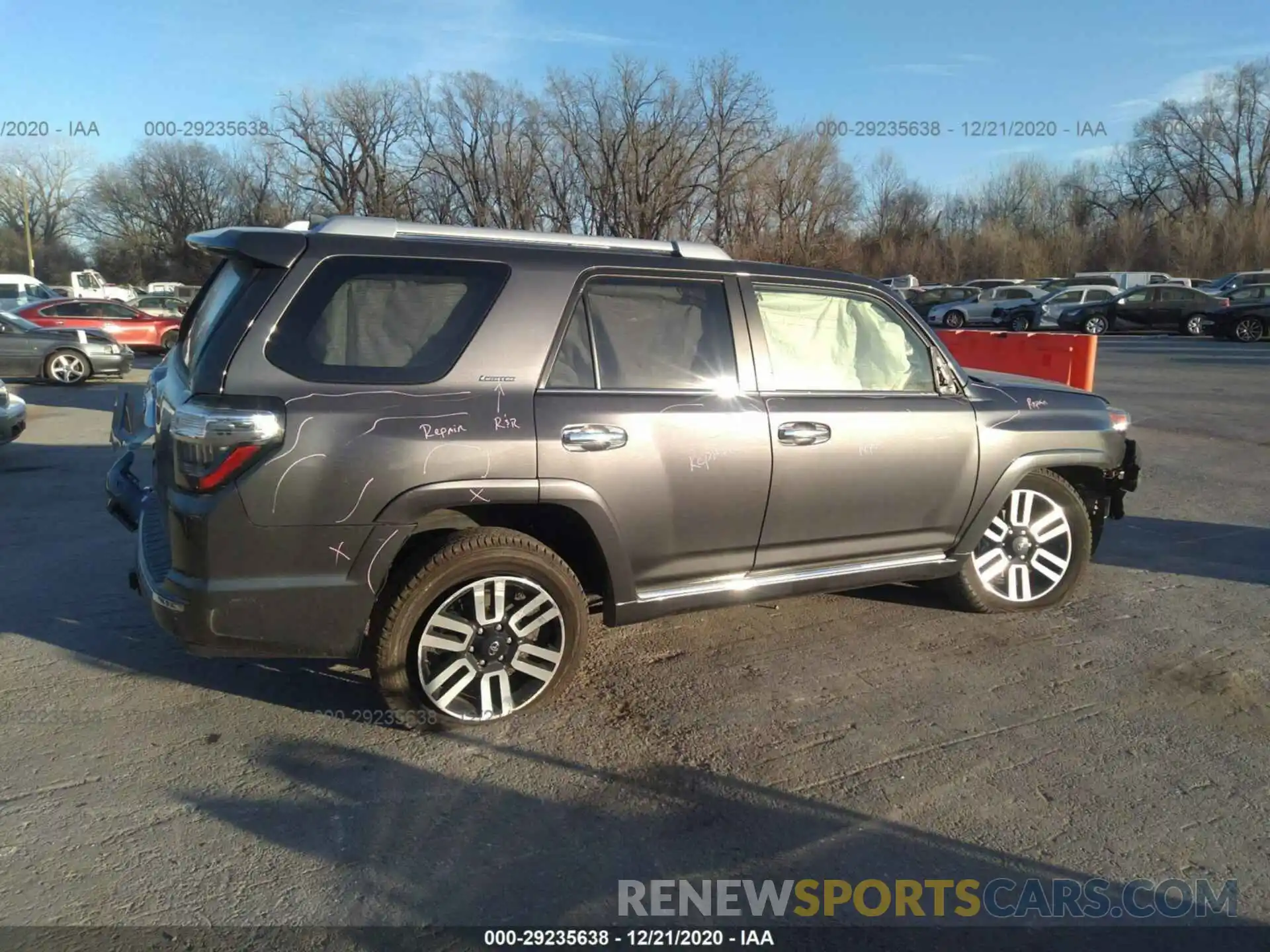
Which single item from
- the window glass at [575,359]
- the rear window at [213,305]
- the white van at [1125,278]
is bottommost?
the window glass at [575,359]

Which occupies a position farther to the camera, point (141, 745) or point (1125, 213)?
point (1125, 213)

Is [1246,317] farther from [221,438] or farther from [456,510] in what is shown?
[221,438]

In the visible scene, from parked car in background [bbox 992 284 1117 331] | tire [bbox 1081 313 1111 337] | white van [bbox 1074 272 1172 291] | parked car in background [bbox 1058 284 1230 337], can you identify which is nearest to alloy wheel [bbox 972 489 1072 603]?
parked car in background [bbox 1058 284 1230 337]

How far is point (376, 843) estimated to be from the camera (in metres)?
2.93

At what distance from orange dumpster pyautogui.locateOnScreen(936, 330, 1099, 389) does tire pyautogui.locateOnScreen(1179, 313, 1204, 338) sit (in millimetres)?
21472

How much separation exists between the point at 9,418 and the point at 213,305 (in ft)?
21.4

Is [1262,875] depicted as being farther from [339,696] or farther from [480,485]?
[339,696]

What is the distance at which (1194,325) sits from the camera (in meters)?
29.9

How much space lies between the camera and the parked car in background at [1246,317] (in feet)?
87.8

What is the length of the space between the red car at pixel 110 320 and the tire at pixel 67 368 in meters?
4.13

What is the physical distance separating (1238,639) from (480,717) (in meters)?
3.78

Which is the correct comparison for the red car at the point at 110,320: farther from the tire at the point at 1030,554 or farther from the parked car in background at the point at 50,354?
the tire at the point at 1030,554

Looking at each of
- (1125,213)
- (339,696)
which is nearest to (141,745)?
(339,696)

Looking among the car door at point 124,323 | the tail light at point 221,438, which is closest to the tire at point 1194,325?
the car door at point 124,323
